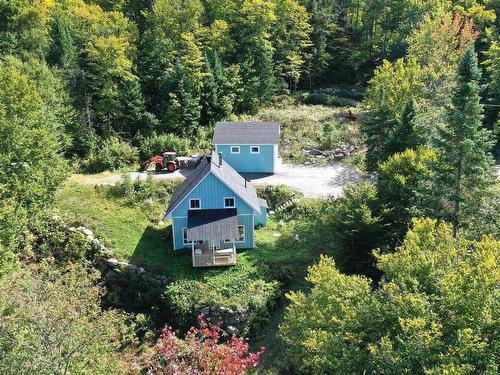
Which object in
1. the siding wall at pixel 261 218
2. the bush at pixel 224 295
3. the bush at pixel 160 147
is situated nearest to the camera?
the bush at pixel 224 295

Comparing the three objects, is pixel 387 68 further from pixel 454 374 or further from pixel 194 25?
pixel 454 374

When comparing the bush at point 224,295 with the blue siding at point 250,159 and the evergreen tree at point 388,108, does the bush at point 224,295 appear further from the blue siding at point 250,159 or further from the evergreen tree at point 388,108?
the evergreen tree at point 388,108

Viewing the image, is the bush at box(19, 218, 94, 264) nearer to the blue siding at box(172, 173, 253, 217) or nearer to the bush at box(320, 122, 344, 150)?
the blue siding at box(172, 173, 253, 217)

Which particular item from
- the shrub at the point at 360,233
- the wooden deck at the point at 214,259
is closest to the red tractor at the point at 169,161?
the wooden deck at the point at 214,259

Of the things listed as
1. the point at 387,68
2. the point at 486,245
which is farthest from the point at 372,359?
the point at 387,68

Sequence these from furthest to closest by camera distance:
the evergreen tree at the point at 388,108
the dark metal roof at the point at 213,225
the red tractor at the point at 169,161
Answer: the red tractor at the point at 169,161 → the evergreen tree at the point at 388,108 → the dark metal roof at the point at 213,225

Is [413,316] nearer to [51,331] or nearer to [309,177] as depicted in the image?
[51,331]

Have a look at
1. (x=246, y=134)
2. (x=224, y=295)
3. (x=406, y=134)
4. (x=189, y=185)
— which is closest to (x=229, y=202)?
(x=189, y=185)

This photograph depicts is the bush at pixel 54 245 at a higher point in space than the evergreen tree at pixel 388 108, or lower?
lower
